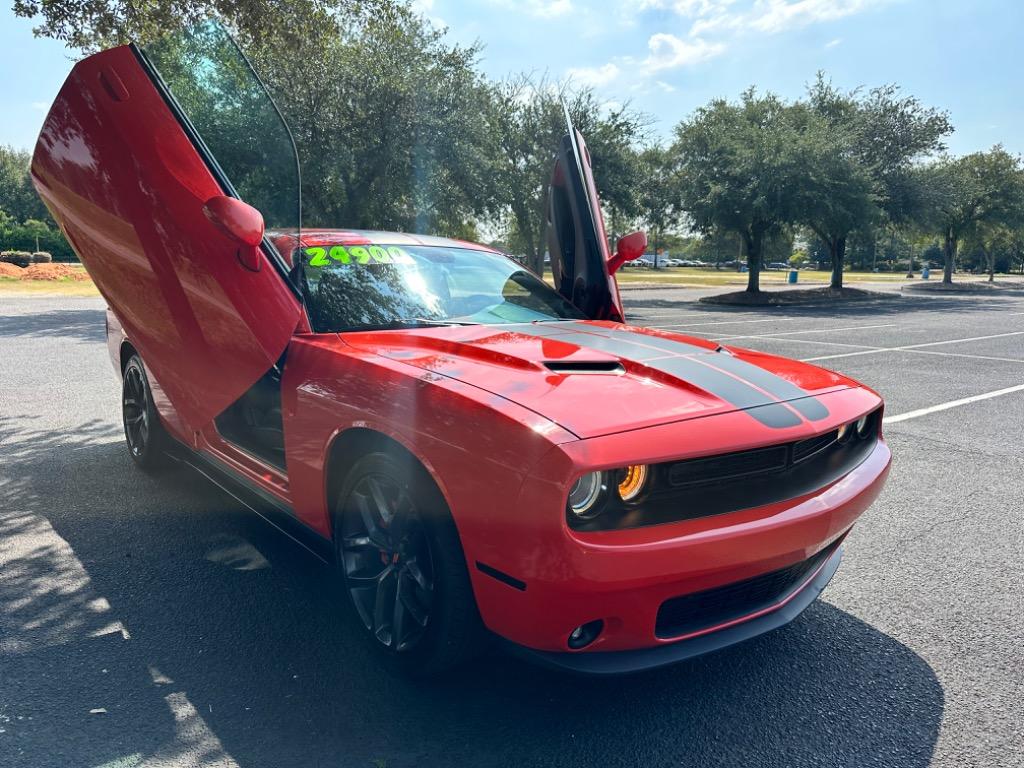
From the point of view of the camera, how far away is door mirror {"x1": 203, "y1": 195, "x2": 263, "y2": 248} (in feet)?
9.18

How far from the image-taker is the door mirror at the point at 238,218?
9.18 ft

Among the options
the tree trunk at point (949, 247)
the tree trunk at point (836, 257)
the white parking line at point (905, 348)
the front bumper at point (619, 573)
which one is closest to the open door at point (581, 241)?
the front bumper at point (619, 573)

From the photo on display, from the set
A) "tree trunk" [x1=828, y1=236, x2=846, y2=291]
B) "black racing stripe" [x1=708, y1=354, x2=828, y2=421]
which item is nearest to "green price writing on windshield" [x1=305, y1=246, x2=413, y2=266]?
"black racing stripe" [x1=708, y1=354, x2=828, y2=421]

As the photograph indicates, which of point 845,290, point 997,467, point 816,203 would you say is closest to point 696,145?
point 816,203

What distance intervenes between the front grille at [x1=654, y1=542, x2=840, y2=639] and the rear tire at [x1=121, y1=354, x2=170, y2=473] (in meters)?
3.45

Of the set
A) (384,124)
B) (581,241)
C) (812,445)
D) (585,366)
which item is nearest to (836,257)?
(384,124)

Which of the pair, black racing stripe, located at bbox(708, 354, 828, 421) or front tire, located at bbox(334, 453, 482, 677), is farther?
black racing stripe, located at bbox(708, 354, 828, 421)

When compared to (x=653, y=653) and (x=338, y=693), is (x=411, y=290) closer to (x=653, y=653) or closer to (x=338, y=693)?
(x=338, y=693)

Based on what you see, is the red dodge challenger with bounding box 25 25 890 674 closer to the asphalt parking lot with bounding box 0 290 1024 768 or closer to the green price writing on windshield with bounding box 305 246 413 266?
the green price writing on windshield with bounding box 305 246 413 266

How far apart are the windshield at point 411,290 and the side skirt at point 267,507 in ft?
2.57

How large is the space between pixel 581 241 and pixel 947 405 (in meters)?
5.22

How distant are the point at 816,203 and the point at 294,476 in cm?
2584

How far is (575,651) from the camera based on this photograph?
2164 mm

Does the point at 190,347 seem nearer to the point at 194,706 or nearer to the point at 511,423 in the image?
the point at 194,706
